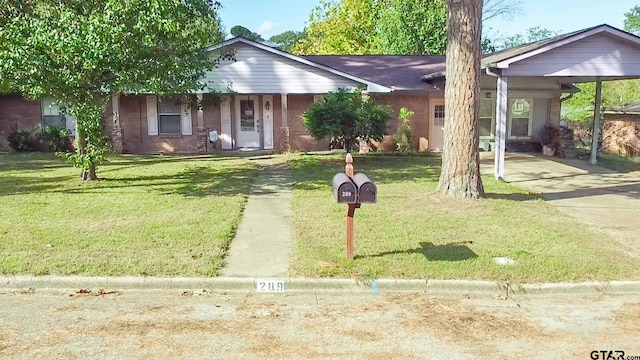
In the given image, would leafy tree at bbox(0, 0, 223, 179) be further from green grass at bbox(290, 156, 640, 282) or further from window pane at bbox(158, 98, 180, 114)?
window pane at bbox(158, 98, 180, 114)

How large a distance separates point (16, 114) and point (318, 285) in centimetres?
1924

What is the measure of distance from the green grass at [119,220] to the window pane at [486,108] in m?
10.4

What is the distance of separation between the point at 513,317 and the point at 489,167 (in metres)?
10.8

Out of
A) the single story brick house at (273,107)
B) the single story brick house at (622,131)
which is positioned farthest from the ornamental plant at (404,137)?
the single story brick house at (622,131)

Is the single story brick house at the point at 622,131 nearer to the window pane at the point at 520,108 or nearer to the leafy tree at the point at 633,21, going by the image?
the window pane at the point at 520,108

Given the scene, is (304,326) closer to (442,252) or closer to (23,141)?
(442,252)

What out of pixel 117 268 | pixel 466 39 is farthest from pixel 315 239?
pixel 466 39

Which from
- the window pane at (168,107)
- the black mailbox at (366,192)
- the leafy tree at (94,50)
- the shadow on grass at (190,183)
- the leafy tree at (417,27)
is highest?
the leafy tree at (417,27)

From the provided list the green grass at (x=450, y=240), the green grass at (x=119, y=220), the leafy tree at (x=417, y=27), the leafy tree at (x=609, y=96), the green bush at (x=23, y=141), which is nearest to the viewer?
the green grass at (x=450, y=240)

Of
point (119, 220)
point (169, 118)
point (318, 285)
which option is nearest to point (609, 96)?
point (169, 118)

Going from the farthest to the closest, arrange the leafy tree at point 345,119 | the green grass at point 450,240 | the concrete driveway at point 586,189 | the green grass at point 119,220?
the leafy tree at point 345,119
the concrete driveway at point 586,189
the green grass at point 119,220
the green grass at point 450,240

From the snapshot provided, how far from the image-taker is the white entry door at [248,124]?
20344mm

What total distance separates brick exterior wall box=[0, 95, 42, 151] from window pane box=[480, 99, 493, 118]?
56.3 feet

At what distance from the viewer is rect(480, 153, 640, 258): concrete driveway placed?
8.12m
